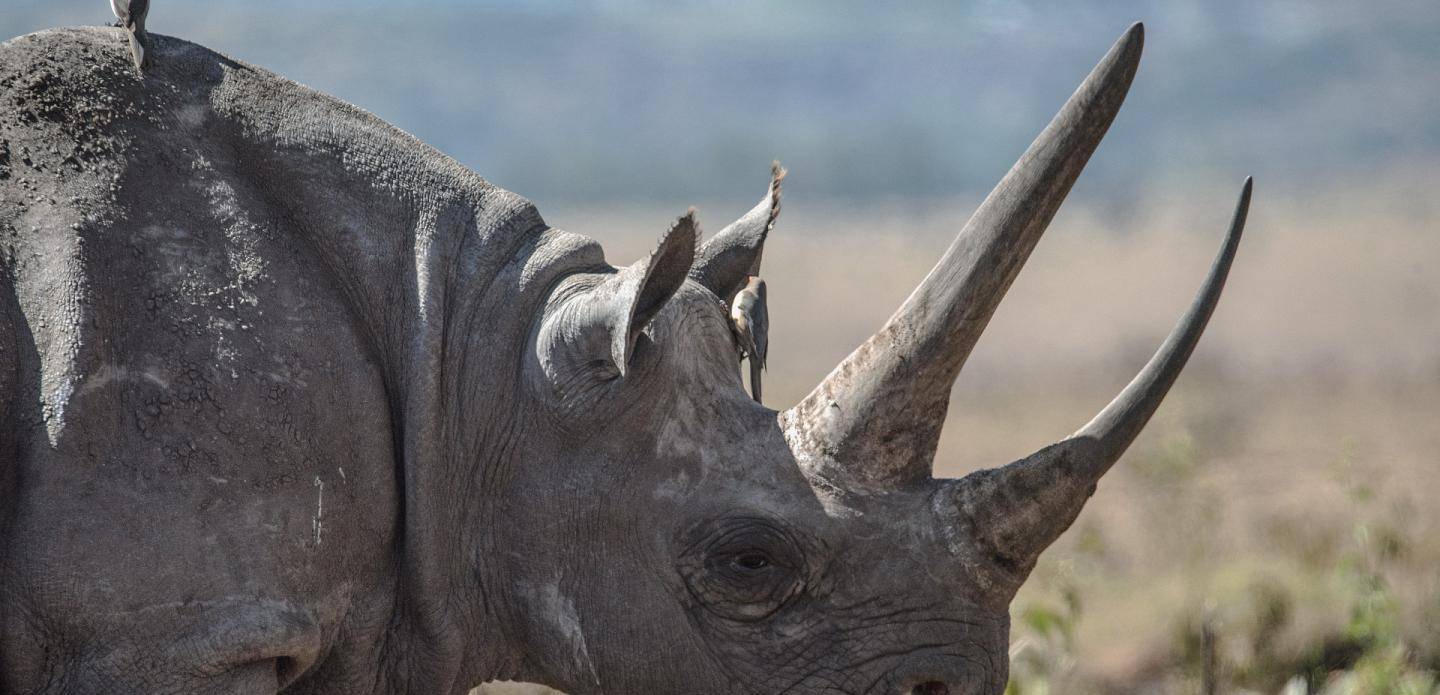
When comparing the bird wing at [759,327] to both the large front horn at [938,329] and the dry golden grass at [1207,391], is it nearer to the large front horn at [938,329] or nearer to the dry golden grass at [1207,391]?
the large front horn at [938,329]

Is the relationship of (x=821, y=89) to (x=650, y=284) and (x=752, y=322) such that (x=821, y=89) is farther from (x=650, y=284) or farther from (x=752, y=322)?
(x=650, y=284)

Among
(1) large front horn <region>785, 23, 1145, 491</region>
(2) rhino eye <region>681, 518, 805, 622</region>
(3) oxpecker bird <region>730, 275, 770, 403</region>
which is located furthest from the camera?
(3) oxpecker bird <region>730, 275, 770, 403</region>

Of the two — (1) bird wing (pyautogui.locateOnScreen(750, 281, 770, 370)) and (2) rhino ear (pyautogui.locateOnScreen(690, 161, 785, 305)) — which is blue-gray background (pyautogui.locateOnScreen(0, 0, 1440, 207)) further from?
(1) bird wing (pyautogui.locateOnScreen(750, 281, 770, 370))

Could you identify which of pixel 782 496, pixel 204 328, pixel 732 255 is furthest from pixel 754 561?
pixel 204 328

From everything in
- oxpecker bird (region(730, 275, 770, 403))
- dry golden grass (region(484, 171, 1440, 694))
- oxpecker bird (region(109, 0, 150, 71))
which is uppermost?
dry golden grass (region(484, 171, 1440, 694))

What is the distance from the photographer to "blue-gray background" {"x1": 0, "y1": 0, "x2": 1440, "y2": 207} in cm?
11956

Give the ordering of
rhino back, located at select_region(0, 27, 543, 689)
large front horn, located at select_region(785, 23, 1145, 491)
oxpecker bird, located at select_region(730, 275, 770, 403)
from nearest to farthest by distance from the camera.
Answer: rhino back, located at select_region(0, 27, 543, 689) < large front horn, located at select_region(785, 23, 1145, 491) < oxpecker bird, located at select_region(730, 275, 770, 403)

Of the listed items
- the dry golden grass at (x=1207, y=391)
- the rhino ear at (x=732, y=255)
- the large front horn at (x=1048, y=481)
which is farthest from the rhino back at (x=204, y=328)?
the dry golden grass at (x=1207, y=391)

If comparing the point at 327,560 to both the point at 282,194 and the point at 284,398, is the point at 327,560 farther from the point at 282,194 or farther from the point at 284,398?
the point at 282,194

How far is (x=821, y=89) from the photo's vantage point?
533ft

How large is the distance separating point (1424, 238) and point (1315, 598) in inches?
2281

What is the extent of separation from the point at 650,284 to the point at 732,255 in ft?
2.94

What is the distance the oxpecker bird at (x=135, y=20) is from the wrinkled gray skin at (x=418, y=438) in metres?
0.06

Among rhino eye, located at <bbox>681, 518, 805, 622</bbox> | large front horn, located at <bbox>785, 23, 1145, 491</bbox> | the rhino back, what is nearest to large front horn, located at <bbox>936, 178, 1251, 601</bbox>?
large front horn, located at <bbox>785, 23, 1145, 491</bbox>
